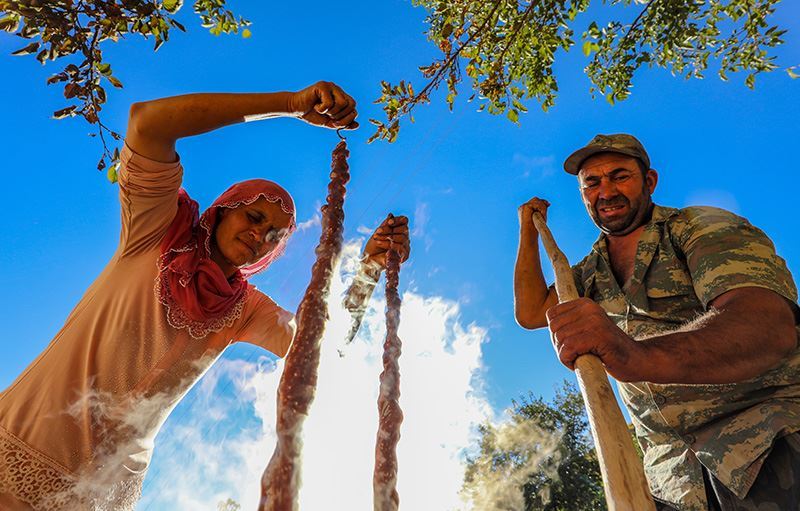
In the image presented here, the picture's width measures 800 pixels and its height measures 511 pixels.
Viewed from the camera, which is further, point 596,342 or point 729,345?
point 729,345

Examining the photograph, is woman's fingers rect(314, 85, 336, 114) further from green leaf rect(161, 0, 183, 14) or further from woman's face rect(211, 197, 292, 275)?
green leaf rect(161, 0, 183, 14)

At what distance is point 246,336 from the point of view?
363cm

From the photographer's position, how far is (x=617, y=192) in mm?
3592

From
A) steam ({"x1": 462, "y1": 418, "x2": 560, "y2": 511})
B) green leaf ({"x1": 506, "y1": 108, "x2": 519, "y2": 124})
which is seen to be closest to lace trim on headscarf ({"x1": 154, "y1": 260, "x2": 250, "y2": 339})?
green leaf ({"x1": 506, "y1": 108, "x2": 519, "y2": 124})

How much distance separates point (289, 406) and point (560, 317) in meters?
1.25

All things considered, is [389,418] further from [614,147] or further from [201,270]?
[614,147]

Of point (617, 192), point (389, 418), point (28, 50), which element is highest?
point (28, 50)

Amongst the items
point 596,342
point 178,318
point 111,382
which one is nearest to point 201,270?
point 178,318

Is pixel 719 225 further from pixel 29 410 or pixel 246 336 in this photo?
pixel 29 410

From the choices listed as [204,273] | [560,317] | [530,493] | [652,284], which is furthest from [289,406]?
[530,493]

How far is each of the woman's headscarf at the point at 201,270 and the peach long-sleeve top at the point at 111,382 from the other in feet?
0.20

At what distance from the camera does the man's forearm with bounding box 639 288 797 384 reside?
6.91ft

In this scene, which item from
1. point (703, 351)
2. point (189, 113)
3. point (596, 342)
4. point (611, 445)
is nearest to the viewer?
point (611, 445)

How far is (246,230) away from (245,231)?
0.4 inches
